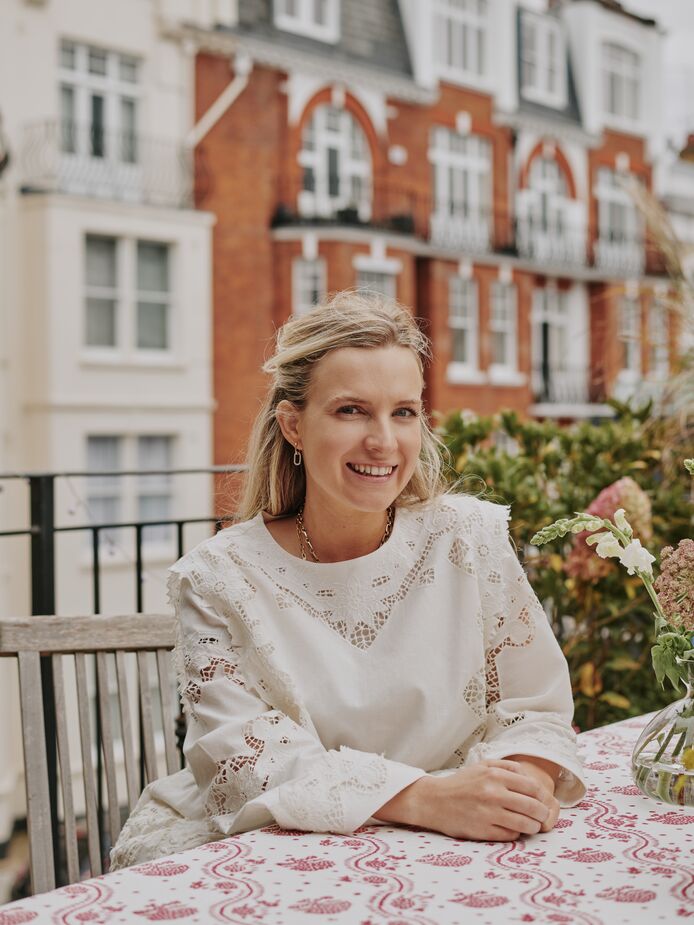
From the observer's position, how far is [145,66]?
14477 millimetres

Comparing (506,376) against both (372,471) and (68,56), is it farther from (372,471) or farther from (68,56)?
(372,471)

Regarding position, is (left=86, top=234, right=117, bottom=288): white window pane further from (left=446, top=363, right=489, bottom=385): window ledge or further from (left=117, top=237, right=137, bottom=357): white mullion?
(left=446, top=363, right=489, bottom=385): window ledge

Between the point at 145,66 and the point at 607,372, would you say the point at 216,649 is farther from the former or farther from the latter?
the point at 145,66

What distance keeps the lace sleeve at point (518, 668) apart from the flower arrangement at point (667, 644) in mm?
152

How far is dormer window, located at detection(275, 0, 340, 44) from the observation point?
1616 centimetres

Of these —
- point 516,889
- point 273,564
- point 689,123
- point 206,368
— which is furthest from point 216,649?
point 206,368

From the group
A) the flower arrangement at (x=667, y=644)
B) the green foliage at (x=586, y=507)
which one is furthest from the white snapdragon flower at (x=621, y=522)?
the green foliage at (x=586, y=507)

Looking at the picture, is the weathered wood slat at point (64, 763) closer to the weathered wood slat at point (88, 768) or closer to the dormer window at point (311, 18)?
the weathered wood slat at point (88, 768)

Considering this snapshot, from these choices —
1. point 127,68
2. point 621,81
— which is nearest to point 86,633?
point 127,68

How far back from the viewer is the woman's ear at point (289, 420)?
179cm

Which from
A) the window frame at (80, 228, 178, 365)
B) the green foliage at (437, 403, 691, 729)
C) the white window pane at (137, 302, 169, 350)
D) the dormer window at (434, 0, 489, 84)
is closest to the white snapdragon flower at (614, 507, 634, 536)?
the green foliage at (437, 403, 691, 729)

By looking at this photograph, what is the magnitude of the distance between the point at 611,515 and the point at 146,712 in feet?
4.64

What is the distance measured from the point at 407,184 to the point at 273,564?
1664 centimetres

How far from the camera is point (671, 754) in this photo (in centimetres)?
144
